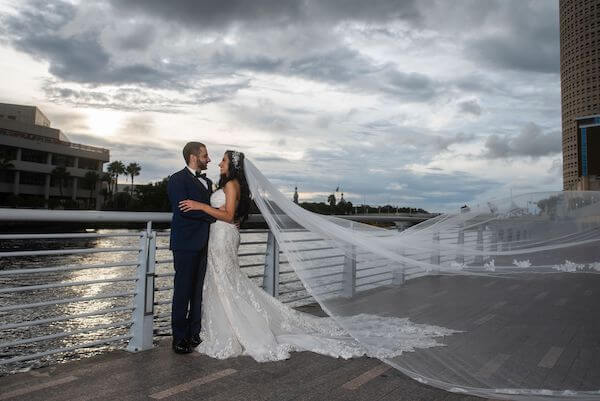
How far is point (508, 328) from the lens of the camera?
4043mm

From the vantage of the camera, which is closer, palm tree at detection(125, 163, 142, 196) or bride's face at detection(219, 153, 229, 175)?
bride's face at detection(219, 153, 229, 175)

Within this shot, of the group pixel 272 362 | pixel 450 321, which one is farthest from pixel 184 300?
pixel 450 321

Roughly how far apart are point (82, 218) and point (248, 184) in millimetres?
1577

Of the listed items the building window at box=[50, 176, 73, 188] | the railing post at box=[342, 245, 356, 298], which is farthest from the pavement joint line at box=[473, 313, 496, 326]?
the building window at box=[50, 176, 73, 188]

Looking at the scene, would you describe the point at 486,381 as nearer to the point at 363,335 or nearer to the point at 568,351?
the point at 568,351

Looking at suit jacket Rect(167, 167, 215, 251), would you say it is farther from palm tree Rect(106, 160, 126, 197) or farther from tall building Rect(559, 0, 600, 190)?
tall building Rect(559, 0, 600, 190)

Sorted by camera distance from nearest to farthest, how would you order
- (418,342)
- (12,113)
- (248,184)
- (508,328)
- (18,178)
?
(508,328) < (418,342) < (248,184) < (18,178) < (12,113)

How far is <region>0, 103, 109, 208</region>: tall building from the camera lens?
252 ft

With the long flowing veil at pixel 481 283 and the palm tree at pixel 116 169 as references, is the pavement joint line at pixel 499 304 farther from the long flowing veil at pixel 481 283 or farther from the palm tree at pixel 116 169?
the palm tree at pixel 116 169

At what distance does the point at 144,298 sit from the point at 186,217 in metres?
0.91

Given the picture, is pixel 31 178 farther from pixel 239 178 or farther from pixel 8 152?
pixel 239 178

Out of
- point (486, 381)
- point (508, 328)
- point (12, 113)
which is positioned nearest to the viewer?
point (486, 381)

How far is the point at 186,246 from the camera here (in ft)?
15.1

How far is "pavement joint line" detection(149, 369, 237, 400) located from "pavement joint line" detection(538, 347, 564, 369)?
7.75ft
